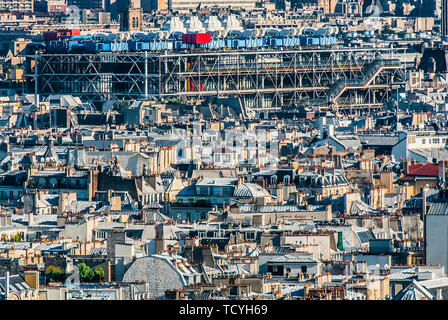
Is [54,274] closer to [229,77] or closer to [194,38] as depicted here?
[229,77]

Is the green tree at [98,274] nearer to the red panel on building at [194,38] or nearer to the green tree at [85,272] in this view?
the green tree at [85,272]

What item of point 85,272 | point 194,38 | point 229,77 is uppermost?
point 194,38

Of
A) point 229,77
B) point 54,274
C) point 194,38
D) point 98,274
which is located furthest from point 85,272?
point 194,38

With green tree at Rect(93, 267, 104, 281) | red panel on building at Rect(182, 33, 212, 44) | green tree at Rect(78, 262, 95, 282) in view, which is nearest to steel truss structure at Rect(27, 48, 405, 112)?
red panel on building at Rect(182, 33, 212, 44)

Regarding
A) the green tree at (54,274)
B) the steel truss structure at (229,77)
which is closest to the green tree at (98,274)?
the green tree at (54,274)

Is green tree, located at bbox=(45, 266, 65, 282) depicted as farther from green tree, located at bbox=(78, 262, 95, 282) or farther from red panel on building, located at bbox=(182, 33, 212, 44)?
red panel on building, located at bbox=(182, 33, 212, 44)
